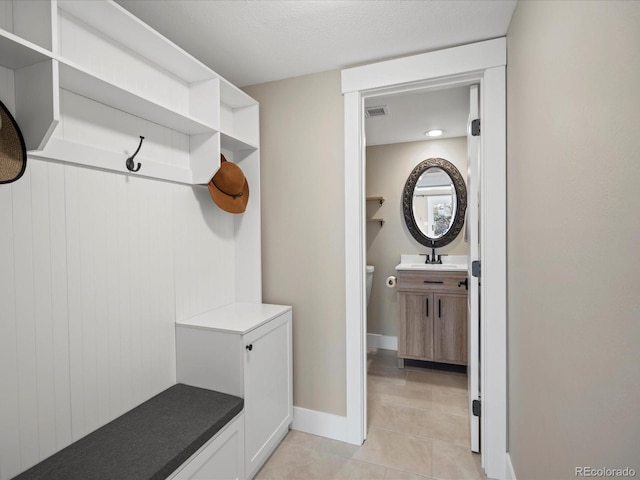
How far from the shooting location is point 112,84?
1.23 meters

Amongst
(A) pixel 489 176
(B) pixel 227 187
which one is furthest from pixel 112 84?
(A) pixel 489 176

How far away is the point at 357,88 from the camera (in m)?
1.97

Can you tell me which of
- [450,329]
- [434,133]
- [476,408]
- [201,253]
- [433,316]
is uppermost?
[434,133]

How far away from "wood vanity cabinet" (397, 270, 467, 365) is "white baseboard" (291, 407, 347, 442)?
1.27 metres

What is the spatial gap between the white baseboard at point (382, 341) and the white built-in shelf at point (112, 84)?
2592 millimetres

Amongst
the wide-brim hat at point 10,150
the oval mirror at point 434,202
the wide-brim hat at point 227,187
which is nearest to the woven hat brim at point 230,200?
the wide-brim hat at point 227,187

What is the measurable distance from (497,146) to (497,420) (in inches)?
57.6

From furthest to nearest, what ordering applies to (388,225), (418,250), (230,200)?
(388,225), (418,250), (230,200)

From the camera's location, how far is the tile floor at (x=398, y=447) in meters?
1.78

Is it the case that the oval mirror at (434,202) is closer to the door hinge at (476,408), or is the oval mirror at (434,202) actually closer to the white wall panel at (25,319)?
the door hinge at (476,408)

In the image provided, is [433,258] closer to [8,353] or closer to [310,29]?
[310,29]

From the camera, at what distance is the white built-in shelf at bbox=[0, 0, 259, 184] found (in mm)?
1039

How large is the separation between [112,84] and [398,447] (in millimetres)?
2380

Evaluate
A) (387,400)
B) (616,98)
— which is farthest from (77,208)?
(387,400)
